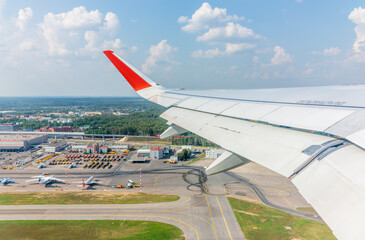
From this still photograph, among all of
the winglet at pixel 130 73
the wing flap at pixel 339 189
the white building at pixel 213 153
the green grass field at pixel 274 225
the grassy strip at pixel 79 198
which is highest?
the winglet at pixel 130 73

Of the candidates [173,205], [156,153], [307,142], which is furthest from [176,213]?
[156,153]

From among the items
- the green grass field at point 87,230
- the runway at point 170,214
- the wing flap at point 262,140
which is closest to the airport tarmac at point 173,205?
the runway at point 170,214

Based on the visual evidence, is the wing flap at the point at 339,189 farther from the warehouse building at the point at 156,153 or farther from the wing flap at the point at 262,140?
the warehouse building at the point at 156,153

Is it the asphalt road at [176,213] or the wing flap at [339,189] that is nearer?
the wing flap at [339,189]

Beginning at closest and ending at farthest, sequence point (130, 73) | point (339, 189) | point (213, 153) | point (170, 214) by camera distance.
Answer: point (339, 189)
point (130, 73)
point (170, 214)
point (213, 153)

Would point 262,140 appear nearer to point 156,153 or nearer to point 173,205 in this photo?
point 173,205

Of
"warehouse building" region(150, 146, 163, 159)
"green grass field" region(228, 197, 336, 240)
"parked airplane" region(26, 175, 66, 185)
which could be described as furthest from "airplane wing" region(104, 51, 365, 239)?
"warehouse building" region(150, 146, 163, 159)
